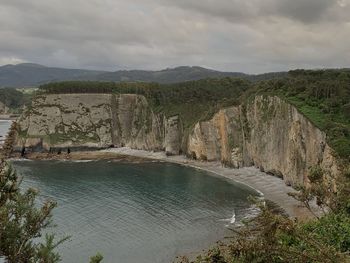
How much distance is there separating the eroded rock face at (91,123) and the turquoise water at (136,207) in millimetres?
22881

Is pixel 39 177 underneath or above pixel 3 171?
underneath

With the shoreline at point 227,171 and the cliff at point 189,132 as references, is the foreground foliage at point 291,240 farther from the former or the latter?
the cliff at point 189,132

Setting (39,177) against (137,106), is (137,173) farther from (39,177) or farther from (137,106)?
(137,106)

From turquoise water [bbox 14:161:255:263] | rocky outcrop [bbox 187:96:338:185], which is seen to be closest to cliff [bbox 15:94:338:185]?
rocky outcrop [bbox 187:96:338:185]

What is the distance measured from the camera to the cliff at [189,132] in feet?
267

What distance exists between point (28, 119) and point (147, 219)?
277ft

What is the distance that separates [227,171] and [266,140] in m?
11.8

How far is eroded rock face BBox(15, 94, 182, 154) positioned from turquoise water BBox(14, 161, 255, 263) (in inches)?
901

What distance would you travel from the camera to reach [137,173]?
335 feet

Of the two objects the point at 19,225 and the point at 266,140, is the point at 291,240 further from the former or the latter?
the point at 266,140

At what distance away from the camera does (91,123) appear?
142m

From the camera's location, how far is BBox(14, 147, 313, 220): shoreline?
237ft

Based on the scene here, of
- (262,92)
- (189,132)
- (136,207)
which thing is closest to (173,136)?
(189,132)

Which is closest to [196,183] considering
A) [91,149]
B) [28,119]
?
[91,149]
